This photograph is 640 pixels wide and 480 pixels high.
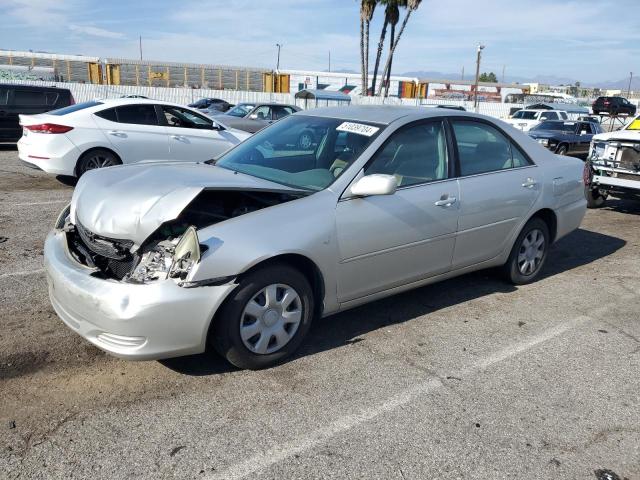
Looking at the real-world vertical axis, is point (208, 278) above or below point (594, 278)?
above

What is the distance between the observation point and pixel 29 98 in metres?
14.1

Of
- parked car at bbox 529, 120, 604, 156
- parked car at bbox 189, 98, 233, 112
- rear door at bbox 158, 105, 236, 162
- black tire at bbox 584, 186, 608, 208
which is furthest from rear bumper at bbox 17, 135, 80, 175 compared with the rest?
parked car at bbox 189, 98, 233, 112

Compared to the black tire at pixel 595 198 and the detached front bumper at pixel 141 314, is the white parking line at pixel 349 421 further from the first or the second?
the black tire at pixel 595 198

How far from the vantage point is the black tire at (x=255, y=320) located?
3.33 meters

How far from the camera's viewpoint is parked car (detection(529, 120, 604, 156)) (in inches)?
675

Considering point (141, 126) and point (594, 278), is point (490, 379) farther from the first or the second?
point (141, 126)

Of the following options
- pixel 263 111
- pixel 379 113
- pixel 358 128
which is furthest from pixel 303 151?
pixel 263 111

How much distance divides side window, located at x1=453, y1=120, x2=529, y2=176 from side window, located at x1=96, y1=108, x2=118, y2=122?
6545mm

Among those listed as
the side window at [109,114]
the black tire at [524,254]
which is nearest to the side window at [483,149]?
the black tire at [524,254]

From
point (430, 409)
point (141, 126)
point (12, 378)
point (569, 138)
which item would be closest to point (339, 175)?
point (430, 409)

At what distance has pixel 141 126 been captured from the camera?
31.3 ft

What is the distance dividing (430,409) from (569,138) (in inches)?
633

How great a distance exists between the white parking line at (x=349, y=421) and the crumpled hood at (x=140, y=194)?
1385mm

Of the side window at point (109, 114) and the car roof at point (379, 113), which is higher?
the car roof at point (379, 113)
